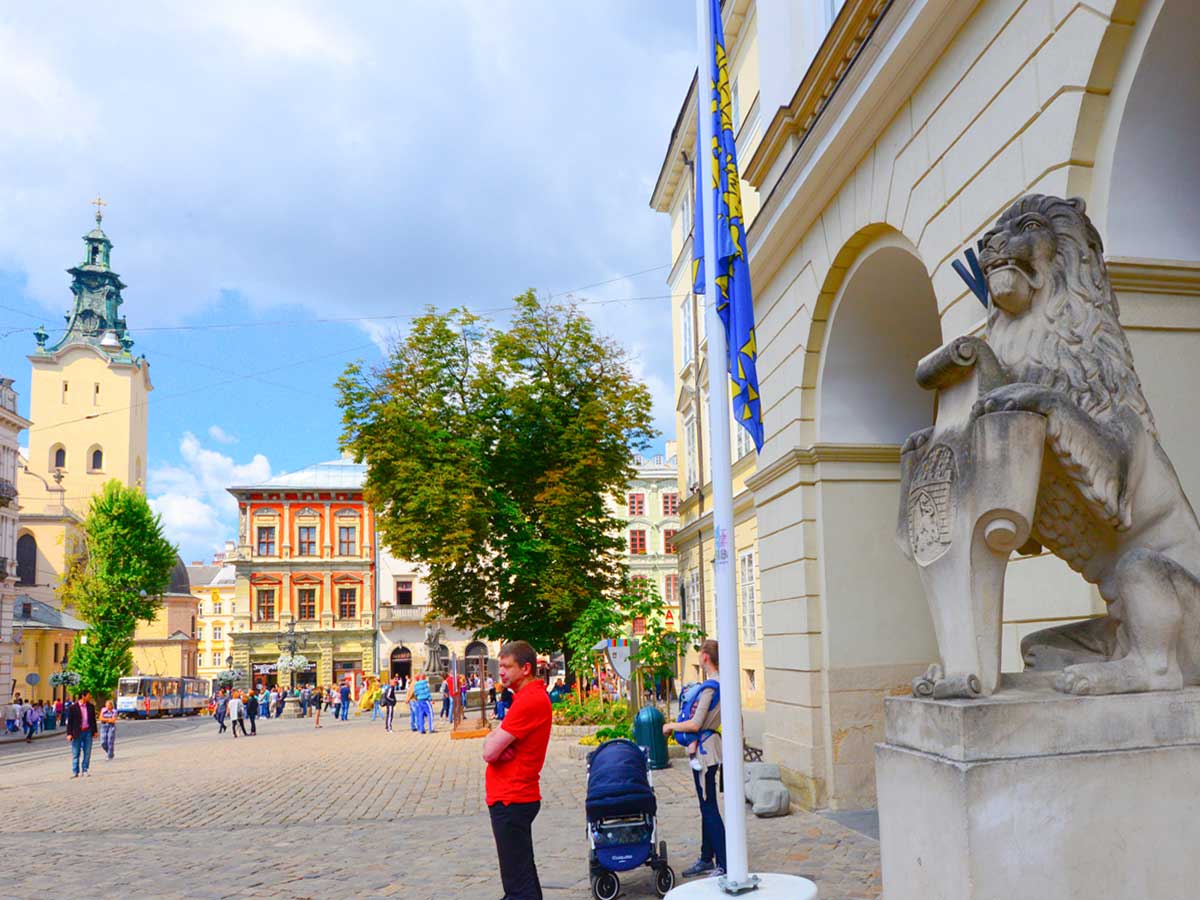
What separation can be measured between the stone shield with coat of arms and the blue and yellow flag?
2.69 m

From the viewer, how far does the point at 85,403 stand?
275ft

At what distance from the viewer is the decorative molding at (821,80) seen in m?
9.39

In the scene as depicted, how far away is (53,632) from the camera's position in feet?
198

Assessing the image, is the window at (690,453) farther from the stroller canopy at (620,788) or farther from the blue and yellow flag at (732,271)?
the blue and yellow flag at (732,271)

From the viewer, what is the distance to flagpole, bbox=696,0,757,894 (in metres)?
5.95

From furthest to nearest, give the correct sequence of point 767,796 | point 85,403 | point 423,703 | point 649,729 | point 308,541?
point 85,403 → point 308,541 → point 423,703 → point 649,729 → point 767,796

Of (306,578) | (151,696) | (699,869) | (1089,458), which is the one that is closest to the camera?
(1089,458)

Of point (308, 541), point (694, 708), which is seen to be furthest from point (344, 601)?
point (694, 708)

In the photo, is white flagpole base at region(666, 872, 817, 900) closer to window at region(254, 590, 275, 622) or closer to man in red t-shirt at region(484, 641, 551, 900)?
man in red t-shirt at region(484, 641, 551, 900)

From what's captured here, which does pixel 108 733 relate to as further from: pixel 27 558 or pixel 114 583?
pixel 27 558

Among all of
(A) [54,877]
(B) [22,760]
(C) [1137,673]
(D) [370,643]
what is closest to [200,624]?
(D) [370,643]

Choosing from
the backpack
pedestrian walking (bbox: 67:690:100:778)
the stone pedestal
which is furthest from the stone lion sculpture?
pedestrian walking (bbox: 67:690:100:778)

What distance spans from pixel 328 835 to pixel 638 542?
52589 millimetres

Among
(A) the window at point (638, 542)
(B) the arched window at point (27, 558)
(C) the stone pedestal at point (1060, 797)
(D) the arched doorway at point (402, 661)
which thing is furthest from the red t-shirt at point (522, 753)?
(B) the arched window at point (27, 558)
